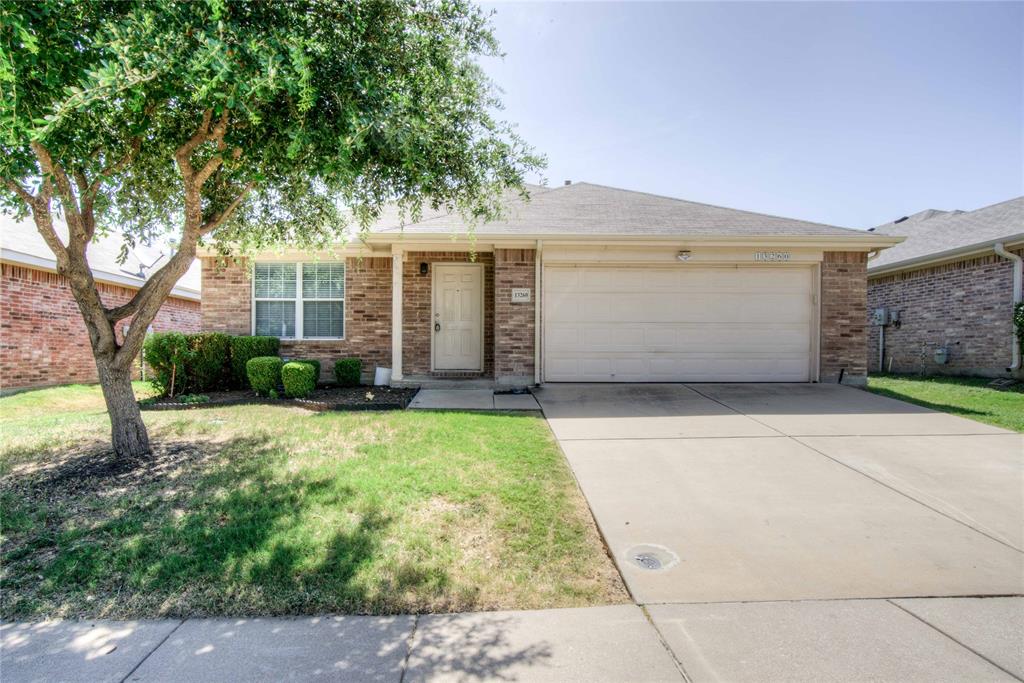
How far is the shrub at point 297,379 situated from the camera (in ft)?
26.3

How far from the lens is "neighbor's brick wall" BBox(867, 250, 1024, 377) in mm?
10297

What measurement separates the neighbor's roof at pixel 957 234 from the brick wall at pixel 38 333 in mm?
18056

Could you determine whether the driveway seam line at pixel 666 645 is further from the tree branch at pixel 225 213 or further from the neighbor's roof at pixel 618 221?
the neighbor's roof at pixel 618 221

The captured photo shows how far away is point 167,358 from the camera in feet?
27.3

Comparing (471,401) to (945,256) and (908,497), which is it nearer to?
(908,497)

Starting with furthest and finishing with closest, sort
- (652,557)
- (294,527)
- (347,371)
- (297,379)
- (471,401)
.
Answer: (347,371) → (297,379) → (471,401) → (294,527) → (652,557)

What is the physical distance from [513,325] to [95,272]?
401 inches

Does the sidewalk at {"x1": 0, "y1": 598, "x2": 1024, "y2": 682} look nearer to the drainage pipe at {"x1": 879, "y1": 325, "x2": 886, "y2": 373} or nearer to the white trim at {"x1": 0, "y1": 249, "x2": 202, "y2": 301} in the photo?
the white trim at {"x1": 0, "y1": 249, "x2": 202, "y2": 301}

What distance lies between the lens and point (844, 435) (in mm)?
5551

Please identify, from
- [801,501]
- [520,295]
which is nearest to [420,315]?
[520,295]

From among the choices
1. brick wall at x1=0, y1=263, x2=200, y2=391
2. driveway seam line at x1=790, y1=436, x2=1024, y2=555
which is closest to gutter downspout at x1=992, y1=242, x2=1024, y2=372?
driveway seam line at x1=790, y1=436, x2=1024, y2=555

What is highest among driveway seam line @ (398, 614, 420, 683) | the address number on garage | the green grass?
the address number on garage

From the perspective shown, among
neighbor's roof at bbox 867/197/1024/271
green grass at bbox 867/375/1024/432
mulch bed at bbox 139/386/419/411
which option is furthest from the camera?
neighbor's roof at bbox 867/197/1024/271

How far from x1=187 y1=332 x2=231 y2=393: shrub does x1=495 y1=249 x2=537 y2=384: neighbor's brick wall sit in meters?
5.09
